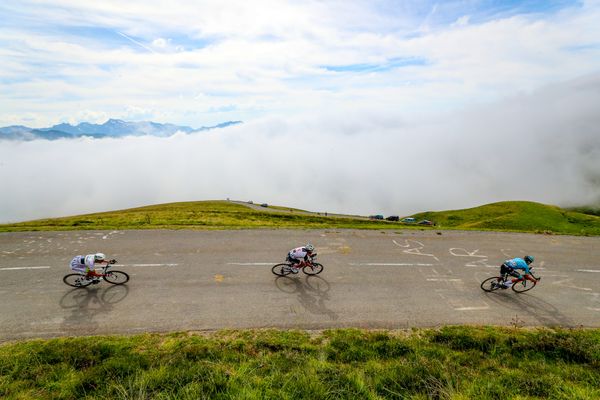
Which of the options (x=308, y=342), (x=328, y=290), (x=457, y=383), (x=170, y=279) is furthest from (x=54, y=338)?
Result: (x=457, y=383)

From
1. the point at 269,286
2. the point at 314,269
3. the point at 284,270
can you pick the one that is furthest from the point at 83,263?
the point at 314,269

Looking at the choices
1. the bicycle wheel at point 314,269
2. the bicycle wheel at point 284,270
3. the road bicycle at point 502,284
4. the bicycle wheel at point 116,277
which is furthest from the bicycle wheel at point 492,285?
the bicycle wheel at point 116,277

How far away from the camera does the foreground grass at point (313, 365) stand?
7.41m

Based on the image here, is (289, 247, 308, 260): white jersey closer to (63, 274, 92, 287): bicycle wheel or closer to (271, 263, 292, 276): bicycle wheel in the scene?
(271, 263, 292, 276): bicycle wheel

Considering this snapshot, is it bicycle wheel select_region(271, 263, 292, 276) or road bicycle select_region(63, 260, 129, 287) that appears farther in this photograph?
bicycle wheel select_region(271, 263, 292, 276)

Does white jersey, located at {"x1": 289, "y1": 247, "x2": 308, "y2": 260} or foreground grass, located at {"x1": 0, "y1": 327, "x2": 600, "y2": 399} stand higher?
white jersey, located at {"x1": 289, "y1": 247, "x2": 308, "y2": 260}

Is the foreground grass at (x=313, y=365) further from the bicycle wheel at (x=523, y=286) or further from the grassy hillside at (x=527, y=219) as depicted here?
the grassy hillside at (x=527, y=219)

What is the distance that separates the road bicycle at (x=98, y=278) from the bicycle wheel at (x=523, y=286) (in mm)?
19641

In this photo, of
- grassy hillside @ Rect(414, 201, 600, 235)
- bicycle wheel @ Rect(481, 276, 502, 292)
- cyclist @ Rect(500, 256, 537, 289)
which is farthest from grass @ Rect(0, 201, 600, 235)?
cyclist @ Rect(500, 256, 537, 289)

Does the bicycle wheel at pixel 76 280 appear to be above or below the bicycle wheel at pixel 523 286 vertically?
below

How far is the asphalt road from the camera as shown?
12.6 meters

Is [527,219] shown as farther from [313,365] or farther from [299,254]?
[313,365]

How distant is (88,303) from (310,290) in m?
9.77

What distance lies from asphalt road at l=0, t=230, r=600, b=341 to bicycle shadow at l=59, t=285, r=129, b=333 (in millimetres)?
46
